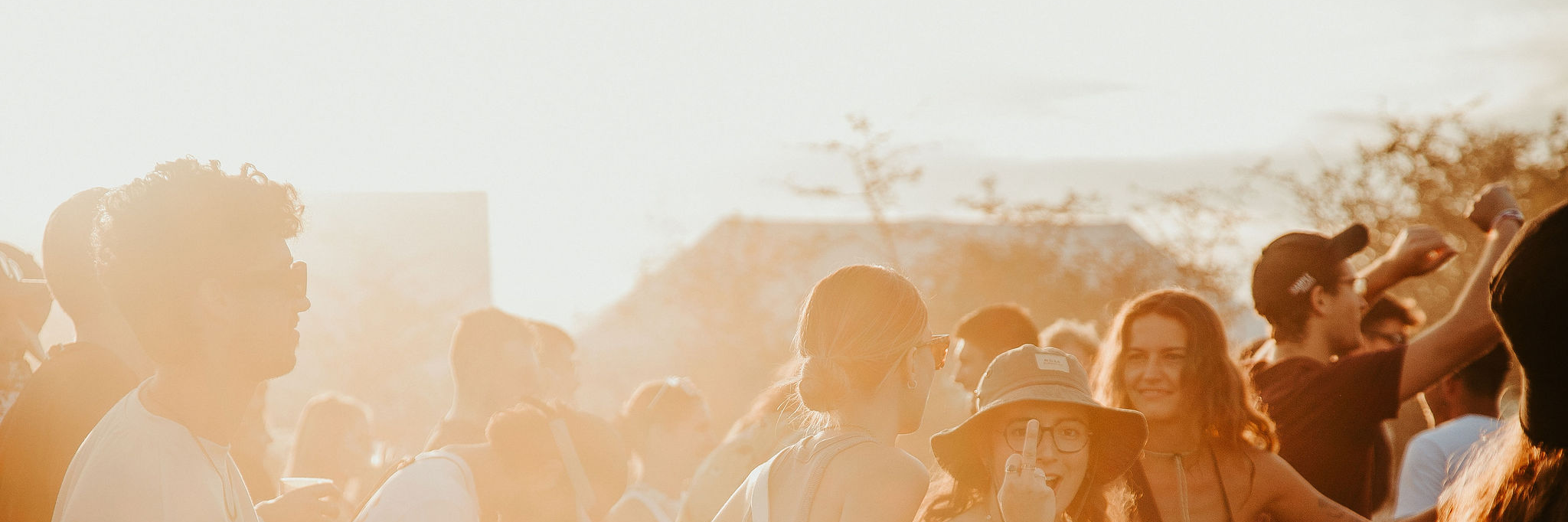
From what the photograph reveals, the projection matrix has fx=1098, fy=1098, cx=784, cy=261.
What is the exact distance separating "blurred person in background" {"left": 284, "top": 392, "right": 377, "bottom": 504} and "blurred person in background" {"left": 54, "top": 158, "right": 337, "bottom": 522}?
4.65m

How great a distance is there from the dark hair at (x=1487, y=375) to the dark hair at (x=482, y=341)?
175 inches

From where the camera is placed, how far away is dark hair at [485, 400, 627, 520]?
3980mm

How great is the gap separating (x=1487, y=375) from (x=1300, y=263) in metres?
1.71

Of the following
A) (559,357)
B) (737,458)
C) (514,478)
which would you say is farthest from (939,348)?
(559,357)

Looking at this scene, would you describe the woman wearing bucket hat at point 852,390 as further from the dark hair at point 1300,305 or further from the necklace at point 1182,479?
the dark hair at point 1300,305

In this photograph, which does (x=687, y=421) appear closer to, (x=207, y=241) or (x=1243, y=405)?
(x=1243, y=405)

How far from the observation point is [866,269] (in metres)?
2.60

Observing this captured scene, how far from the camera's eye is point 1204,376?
12.3 feet

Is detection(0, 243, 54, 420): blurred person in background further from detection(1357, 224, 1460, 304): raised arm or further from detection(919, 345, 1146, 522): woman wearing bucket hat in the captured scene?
detection(1357, 224, 1460, 304): raised arm

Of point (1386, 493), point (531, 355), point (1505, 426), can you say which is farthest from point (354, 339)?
point (1505, 426)

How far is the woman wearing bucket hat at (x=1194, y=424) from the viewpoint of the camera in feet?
11.6

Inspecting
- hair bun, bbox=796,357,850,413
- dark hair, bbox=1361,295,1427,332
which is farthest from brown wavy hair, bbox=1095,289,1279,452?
dark hair, bbox=1361,295,1427,332

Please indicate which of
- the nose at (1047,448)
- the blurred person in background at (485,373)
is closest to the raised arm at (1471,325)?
the nose at (1047,448)

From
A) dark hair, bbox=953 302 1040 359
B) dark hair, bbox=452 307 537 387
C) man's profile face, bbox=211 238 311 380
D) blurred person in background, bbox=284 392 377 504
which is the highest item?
man's profile face, bbox=211 238 311 380
